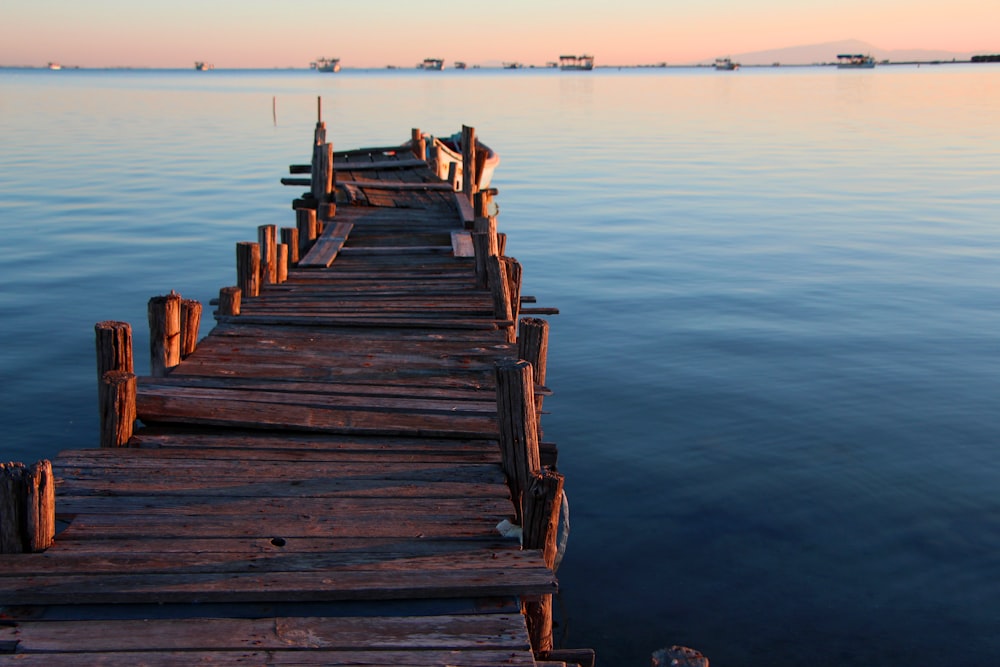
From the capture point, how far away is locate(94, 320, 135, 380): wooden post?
6996 mm

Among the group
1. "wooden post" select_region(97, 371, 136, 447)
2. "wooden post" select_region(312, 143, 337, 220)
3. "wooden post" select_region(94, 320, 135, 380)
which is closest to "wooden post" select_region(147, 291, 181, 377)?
"wooden post" select_region(94, 320, 135, 380)

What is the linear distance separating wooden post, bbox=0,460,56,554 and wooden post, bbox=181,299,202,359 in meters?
3.46

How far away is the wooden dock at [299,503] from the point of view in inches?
182

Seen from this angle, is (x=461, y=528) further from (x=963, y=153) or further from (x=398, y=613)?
(x=963, y=153)

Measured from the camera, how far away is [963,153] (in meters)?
43.0

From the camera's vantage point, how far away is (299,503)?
19.3 ft

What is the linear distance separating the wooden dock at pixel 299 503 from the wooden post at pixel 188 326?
32 millimetres

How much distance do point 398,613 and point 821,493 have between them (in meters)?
6.69

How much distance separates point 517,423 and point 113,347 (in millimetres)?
3271

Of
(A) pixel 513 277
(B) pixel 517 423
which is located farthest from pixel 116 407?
(A) pixel 513 277

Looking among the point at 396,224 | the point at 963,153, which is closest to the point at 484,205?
the point at 396,224

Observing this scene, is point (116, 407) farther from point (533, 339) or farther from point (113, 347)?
point (533, 339)

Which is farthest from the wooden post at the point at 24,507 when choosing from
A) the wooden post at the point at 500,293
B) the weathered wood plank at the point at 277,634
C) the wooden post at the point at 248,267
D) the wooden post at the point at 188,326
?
the wooden post at the point at 248,267

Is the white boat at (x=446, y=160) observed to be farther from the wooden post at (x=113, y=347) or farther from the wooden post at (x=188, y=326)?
the wooden post at (x=113, y=347)
